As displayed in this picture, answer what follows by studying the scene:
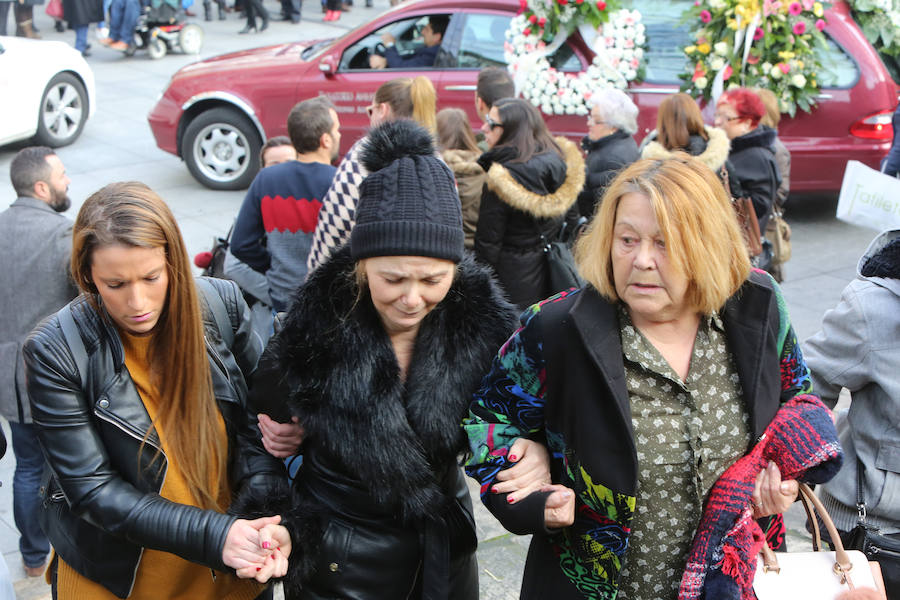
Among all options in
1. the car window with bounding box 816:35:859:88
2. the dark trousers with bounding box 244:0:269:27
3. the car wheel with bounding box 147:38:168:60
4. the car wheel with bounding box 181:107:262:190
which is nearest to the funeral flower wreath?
the car window with bounding box 816:35:859:88

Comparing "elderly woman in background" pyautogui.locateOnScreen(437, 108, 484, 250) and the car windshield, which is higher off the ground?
the car windshield

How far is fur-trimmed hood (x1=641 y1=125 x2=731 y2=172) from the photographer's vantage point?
574 cm

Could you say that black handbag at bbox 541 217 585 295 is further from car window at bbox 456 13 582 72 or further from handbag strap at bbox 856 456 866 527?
car window at bbox 456 13 582 72

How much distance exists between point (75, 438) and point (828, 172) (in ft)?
24.5

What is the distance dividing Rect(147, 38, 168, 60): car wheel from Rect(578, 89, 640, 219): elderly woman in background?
1116 centimetres

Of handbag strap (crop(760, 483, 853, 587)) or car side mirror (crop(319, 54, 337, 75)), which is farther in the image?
car side mirror (crop(319, 54, 337, 75))

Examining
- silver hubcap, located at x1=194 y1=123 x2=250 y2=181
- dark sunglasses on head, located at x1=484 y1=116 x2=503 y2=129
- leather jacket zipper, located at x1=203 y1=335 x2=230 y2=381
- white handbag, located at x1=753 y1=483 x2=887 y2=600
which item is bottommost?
silver hubcap, located at x1=194 y1=123 x2=250 y2=181

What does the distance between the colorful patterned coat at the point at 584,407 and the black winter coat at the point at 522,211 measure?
2805 millimetres

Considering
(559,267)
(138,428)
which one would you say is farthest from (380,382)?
(559,267)

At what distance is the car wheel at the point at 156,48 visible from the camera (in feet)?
50.6

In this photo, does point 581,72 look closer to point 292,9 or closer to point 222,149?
point 222,149

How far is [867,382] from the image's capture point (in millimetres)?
2697

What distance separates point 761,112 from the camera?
243 inches

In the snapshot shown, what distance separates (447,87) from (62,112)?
16.2ft
